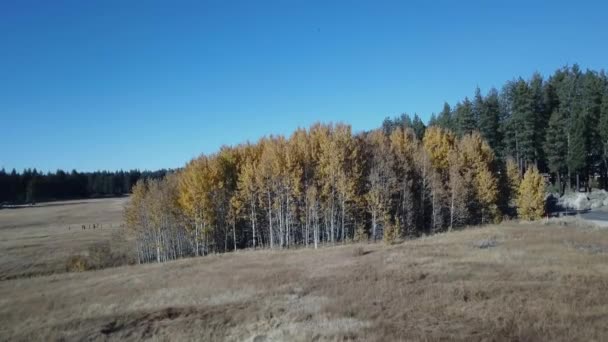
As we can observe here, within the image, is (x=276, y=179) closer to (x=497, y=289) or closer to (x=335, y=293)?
(x=335, y=293)

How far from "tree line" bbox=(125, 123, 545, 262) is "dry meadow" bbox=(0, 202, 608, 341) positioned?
587 inches

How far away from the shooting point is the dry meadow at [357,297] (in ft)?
49.1

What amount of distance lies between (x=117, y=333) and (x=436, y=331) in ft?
44.7

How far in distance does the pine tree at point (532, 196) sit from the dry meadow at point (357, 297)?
19012 millimetres

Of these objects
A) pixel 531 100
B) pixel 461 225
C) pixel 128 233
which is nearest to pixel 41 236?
pixel 128 233

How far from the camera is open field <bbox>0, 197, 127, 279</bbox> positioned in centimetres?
5707

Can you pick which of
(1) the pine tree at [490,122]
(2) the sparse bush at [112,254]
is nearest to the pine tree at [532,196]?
(1) the pine tree at [490,122]

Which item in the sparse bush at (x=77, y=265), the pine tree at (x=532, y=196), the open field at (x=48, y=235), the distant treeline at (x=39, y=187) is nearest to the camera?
the sparse bush at (x=77, y=265)

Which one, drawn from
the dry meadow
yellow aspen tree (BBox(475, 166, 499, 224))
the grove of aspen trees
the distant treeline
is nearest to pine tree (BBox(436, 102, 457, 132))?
the grove of aspen trees

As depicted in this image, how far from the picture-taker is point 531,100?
72.3m

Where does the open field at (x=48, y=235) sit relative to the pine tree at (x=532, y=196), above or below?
below

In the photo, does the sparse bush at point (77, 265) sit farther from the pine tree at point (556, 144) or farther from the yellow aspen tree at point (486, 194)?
the pine tree at point (556, 144)

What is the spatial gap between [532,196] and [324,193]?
93.0ft

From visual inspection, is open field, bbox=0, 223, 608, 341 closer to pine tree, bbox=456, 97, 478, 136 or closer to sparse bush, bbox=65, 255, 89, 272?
sparse bush, bbox=65, 255, 89, 272
